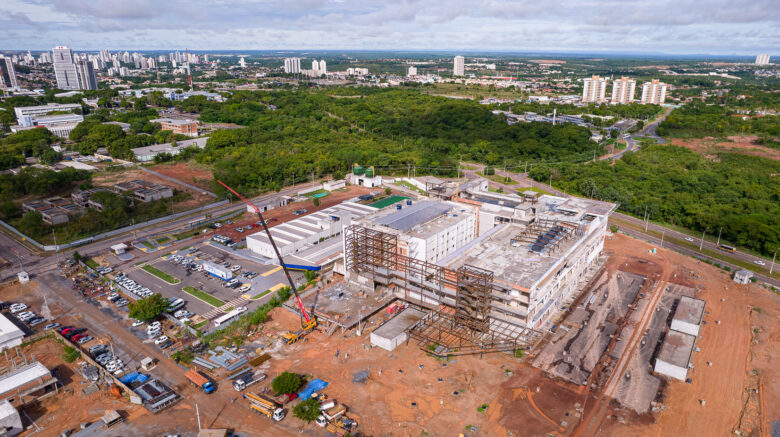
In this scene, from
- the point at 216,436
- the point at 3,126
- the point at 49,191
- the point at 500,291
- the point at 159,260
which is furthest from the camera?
the point at 3,126

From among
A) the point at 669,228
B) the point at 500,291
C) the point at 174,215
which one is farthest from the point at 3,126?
the point at 669,228

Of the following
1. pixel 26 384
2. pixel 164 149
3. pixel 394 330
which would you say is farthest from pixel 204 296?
pixel 164 149

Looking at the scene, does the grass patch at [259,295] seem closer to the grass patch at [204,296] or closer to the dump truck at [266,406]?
the grass patch at [204,296]

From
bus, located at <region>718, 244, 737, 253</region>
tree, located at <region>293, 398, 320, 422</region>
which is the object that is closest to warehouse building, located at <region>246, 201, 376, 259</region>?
tree, located at <region>293, 398, 320, 422</region>

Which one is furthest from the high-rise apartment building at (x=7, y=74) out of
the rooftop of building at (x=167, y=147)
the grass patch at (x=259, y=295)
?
the grass patch at (x=259, y=295)

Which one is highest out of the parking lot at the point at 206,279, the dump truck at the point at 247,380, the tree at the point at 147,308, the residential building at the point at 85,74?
the residential building at the point at 85,74

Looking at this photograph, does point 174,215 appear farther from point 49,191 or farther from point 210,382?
point 210,382
